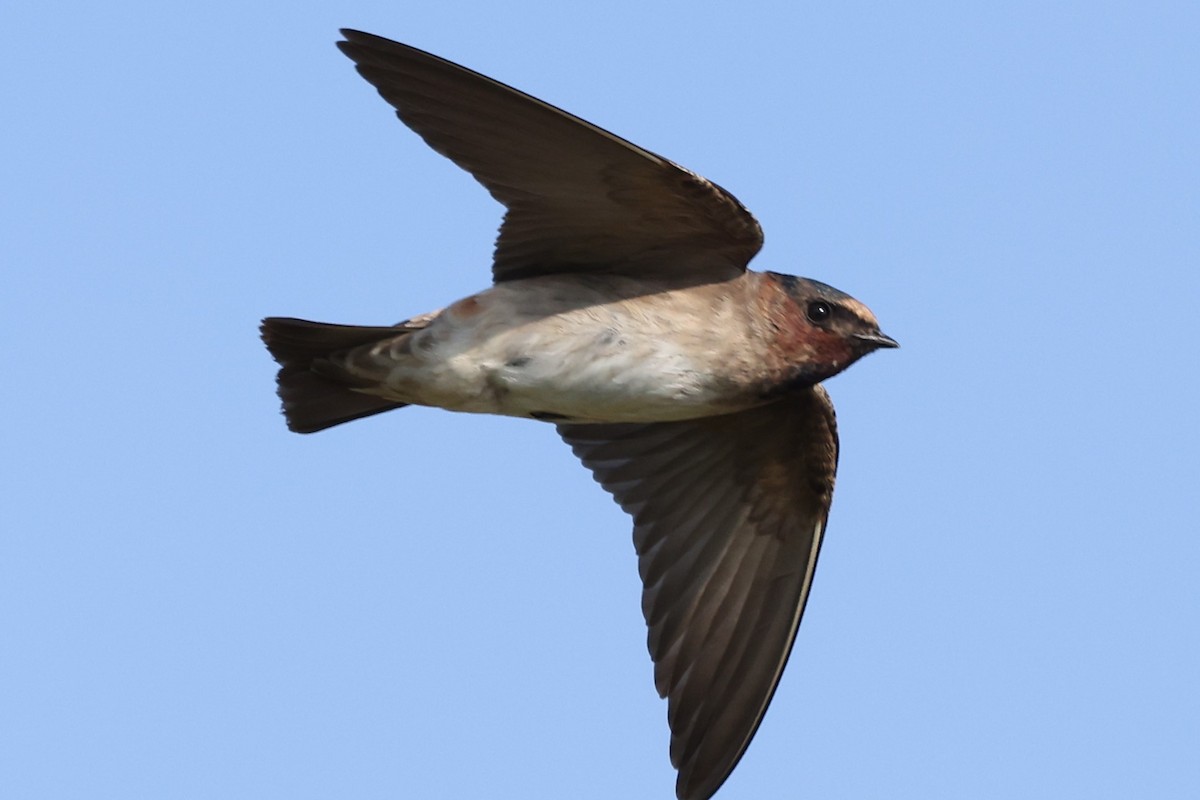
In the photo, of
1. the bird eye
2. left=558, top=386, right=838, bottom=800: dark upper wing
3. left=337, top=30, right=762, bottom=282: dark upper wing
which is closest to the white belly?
left=337, top=30, right=762, bottom=282: dark upper wing

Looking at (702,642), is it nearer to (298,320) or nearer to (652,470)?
(652,470)

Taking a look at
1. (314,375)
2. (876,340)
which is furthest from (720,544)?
(314,375)

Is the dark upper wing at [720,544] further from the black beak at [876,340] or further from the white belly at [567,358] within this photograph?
the white belly at [567,358]

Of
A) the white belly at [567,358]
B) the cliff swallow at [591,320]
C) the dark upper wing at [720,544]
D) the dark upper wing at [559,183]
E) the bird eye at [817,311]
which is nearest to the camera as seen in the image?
the dark upper wing at [559,183]

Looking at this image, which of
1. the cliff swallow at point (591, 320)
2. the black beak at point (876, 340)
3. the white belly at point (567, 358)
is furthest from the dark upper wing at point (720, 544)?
the white belly at point (567, 358)

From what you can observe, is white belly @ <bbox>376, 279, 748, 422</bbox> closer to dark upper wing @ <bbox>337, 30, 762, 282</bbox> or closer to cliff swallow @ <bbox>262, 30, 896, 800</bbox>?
cliff swallow @ <bbox>262, 30, 896, 800</bbox>

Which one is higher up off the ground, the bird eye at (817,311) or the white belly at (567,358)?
the bird eye at (817,311)
